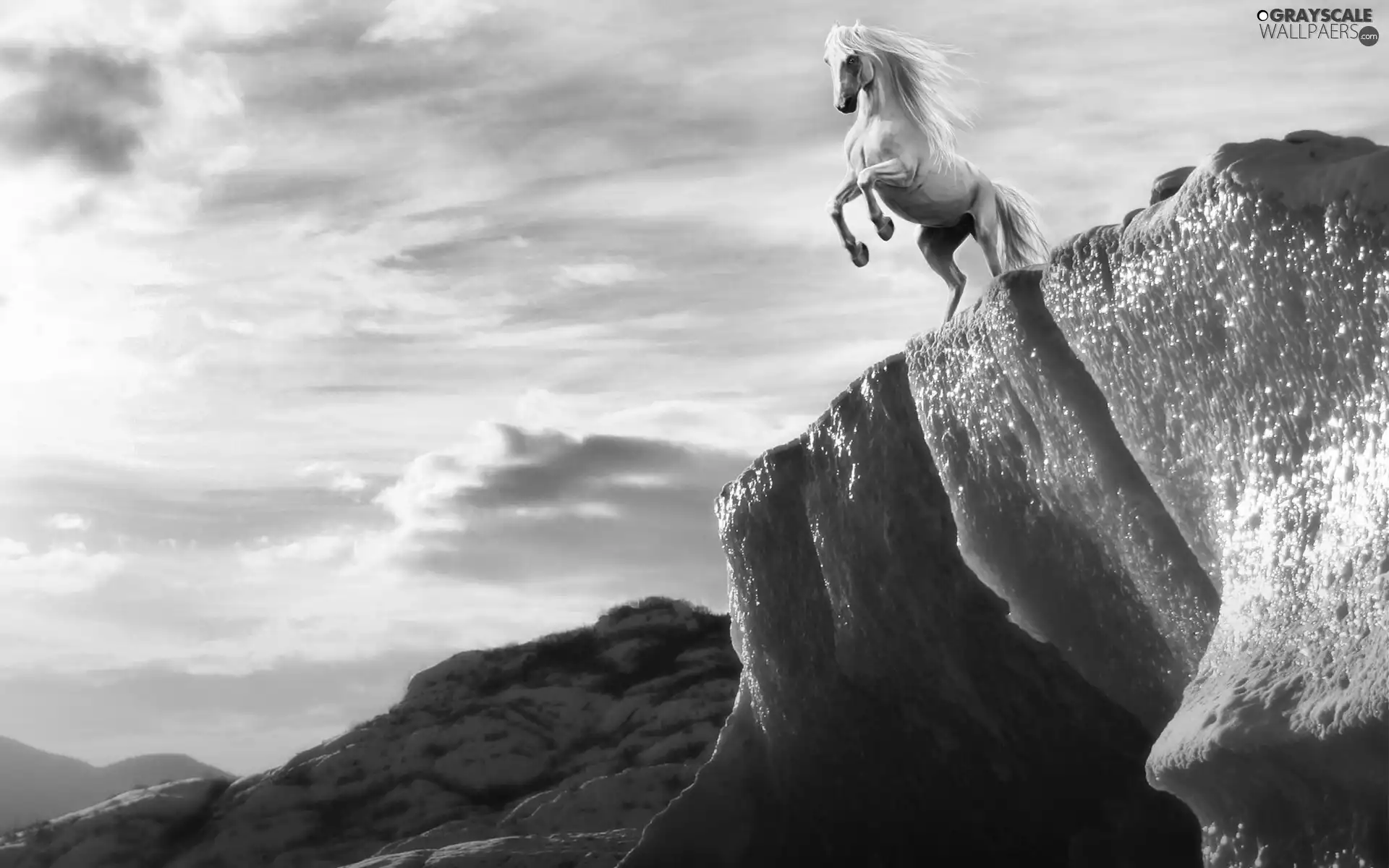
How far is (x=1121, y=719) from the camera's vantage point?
7906 mm

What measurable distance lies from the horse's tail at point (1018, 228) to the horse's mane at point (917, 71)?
0.46m

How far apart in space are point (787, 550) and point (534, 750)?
7.78 meters

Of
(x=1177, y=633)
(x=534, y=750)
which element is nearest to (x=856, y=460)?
(x=1177, y=633)

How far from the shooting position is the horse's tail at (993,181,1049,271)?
28.8 ft

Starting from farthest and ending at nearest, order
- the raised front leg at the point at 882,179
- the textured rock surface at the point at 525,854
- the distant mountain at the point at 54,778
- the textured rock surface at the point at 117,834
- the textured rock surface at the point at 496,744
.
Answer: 1. the distant mountain at the point at 54,778
2. the textured rock surface at the point at 117,834
3. the textured rock surface at the point at 496,744
4. the textured rock surface at the point at 525,854
5. the raised front leg at the point at 882,179

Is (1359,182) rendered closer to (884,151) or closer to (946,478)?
(946,478)

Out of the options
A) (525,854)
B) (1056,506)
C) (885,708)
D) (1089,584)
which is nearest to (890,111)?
(1056,506)

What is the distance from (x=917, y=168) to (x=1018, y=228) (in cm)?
76

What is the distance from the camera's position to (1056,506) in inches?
263

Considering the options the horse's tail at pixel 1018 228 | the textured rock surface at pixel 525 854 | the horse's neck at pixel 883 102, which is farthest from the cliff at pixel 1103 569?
the horse's neck at pixel 883 102

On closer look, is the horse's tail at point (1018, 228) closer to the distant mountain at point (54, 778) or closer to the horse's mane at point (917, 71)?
the horse's mane at point (917, 71)

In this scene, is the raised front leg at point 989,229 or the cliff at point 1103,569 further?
the raised front leg at point 989,229

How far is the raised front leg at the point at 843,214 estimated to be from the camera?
28.7 ft

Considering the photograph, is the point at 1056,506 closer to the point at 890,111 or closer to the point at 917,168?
the point at 917,168
